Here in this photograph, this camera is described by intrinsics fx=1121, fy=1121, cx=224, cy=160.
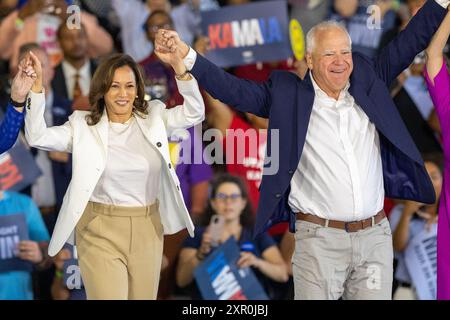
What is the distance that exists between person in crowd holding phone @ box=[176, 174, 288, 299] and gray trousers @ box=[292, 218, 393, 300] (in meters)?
Answer: 1.88

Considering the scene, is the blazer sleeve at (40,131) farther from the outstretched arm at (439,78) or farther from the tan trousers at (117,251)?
the outstretched arm at (439,78)

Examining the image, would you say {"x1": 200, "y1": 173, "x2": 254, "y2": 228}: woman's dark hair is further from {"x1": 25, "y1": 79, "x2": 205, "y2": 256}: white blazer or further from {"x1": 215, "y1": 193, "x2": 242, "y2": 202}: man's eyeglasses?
{"x1": 25, "y1": 79, "x2": 205, "y2": 256}: white blazer

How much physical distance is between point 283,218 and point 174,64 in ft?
2.60

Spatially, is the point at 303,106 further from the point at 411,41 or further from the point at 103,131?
the point at 103,131

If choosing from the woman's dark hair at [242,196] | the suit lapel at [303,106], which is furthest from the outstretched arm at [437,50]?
the woman's dark hair at [242,196]

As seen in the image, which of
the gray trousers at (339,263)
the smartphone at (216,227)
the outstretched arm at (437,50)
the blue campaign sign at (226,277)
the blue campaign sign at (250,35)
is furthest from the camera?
the blue campaign sign at (250,35)

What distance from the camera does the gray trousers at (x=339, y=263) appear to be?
4.49 meters

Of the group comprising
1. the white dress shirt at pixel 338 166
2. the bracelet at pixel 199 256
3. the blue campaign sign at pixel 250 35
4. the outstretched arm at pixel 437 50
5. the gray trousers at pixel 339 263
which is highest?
the blue campaign sign at pixel 250 35

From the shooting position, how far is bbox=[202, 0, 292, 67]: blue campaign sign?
22.5 feet

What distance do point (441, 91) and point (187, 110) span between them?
1.09 metres

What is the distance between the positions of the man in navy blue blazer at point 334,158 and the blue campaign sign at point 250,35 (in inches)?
84.3

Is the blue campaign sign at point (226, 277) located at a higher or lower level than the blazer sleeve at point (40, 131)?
lower

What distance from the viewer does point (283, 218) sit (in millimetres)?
4715
